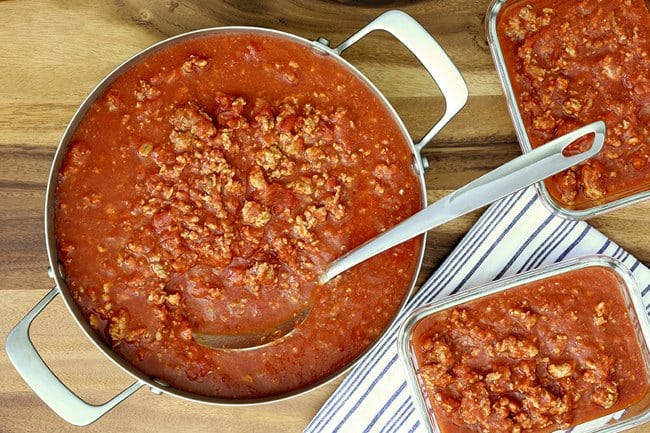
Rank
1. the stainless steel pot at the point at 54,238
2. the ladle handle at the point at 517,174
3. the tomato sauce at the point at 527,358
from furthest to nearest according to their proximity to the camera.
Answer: the tomato sauce at the point at 527,358 → the stainless steel pot at the point at 54,238 → the ladle handle at the point at 517,174

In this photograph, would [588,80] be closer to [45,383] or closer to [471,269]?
[471,269]

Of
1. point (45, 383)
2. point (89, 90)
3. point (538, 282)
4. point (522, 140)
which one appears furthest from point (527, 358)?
point (89, 90)

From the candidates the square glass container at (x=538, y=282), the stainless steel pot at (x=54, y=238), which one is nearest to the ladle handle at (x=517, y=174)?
the stainless steel pot at (x=54, y=238)

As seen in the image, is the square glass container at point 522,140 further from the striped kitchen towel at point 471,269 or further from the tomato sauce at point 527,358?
the tomato sauce at point 527,358

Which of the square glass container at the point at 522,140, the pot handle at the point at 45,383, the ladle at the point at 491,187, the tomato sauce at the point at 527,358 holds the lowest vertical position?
the pot handle at the point at 45,383

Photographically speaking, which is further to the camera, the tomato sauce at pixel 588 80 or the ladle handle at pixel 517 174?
the tomato sauce at pixel 588 80

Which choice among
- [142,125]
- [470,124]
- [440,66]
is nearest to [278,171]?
[142,125]
